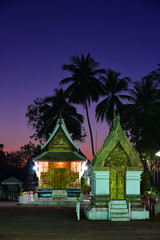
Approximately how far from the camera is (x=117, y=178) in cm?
1523

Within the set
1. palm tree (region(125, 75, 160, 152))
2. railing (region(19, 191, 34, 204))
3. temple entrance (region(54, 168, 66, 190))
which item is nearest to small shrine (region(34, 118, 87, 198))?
temple entrance (region(54, 168, 66, 190))

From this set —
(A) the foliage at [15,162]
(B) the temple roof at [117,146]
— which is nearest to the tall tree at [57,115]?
(A) the foliage at [15,162]

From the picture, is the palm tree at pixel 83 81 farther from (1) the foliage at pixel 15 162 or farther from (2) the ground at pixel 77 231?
(2) the ground at pixel 77 231

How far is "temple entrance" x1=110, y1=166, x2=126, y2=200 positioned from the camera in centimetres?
1512

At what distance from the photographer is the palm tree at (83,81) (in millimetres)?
40656

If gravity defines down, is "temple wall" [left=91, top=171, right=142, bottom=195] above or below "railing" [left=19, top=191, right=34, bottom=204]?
above

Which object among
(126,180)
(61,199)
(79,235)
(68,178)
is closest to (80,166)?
(68,178)

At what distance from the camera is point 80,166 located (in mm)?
29859

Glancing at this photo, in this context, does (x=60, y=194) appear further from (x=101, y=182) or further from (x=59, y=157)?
(x=101, y=182)

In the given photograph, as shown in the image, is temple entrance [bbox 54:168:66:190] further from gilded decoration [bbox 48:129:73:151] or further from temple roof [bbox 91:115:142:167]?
temple roof [bbox 91:115:142:167]

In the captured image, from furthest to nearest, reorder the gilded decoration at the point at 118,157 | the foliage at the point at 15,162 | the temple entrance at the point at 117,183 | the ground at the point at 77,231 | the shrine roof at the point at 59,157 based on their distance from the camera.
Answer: the foliage at the point at 15,162 < the shrine roof at the point at 59,157 < the gilded decoration at the point at 118,157 < the temple entrance at the point at 117,183 < the ground at the point at 77,231

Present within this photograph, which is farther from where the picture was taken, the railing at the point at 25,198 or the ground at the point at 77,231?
the railing at the point at 25,198

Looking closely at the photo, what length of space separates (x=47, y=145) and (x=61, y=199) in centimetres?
494

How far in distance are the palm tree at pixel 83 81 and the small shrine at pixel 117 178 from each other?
25168mm
